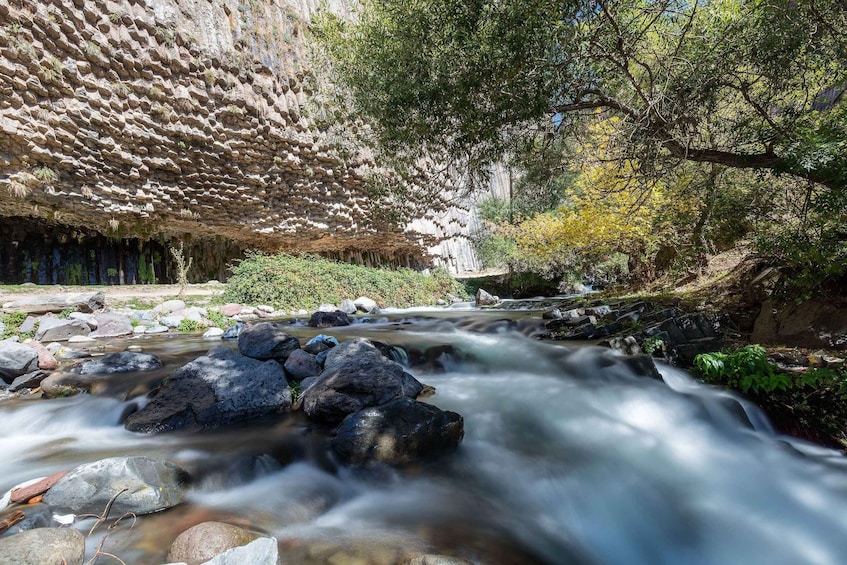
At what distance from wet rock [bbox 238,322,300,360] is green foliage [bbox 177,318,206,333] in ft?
12.5

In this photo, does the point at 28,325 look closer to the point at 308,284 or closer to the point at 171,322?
the point at 171,322

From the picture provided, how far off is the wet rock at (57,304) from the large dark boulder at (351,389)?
24.0 feet

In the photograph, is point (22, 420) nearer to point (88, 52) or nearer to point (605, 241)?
point (88, 52)

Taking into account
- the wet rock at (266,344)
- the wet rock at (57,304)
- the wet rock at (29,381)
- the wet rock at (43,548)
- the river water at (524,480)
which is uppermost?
the wet rock at (57,304)

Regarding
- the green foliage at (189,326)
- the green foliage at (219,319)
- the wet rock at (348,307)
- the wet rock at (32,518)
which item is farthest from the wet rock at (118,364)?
the wet rock at (348,307)

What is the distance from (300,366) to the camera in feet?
13.0

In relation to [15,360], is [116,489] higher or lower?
lower

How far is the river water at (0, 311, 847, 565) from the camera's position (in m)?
1.93

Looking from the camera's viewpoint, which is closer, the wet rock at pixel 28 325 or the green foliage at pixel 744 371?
the green foliage at pixel 744 371

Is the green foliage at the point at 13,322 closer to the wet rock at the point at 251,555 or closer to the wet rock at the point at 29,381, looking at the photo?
the wet rock at the point at 29,381

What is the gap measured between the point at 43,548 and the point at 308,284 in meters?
10.9

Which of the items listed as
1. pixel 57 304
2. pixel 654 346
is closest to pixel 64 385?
pixel 57 304

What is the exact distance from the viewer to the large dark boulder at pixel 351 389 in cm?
311

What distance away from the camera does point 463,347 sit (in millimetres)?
5203
